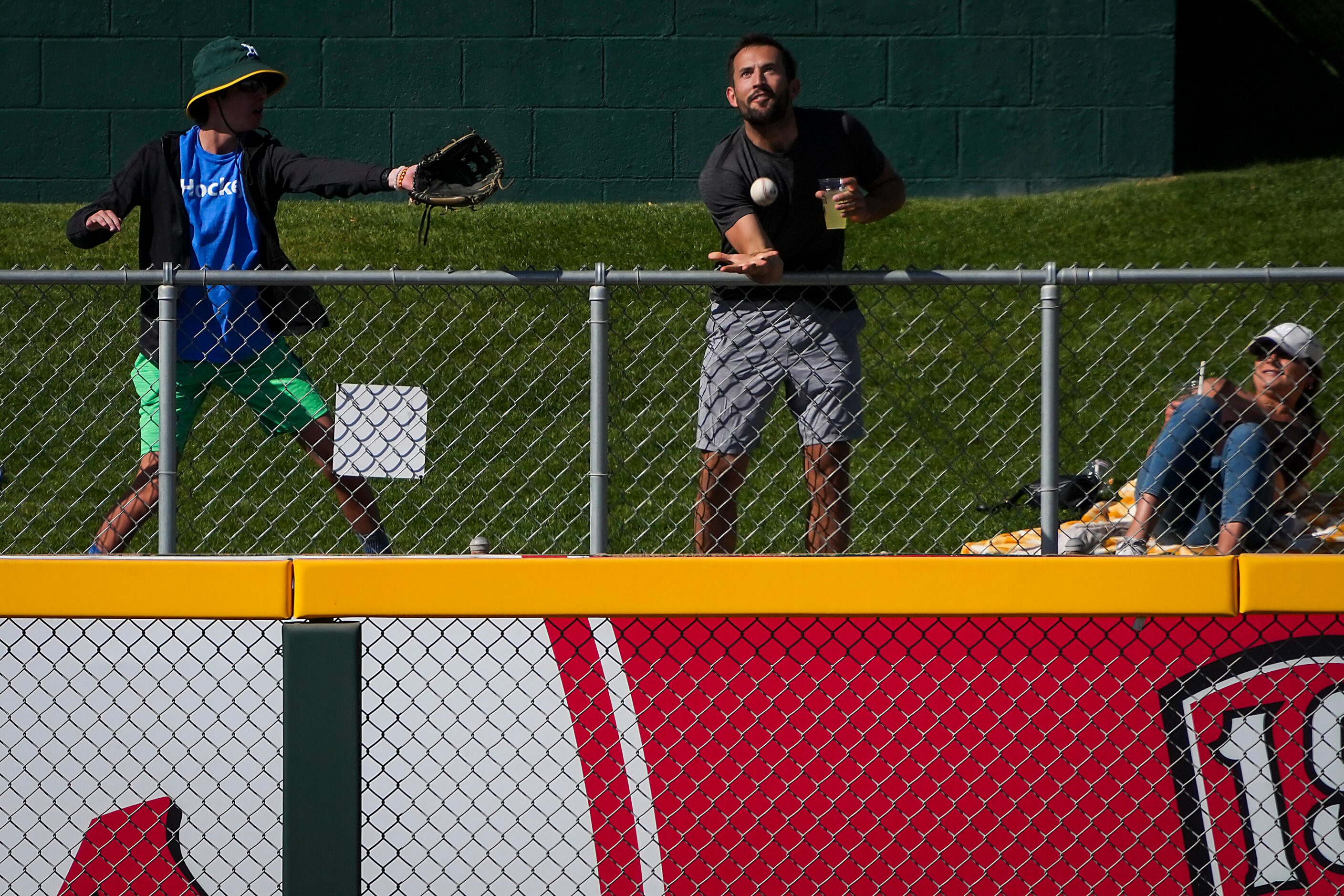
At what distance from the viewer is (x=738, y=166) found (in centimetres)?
406

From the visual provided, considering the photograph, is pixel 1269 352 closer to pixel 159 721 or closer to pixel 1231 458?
pixel 1231 458

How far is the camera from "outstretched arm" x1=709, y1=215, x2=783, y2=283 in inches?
137

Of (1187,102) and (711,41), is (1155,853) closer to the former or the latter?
(711,41)

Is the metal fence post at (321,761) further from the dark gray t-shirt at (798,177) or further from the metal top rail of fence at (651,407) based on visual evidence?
the dark gray t-shirt at (798,177)

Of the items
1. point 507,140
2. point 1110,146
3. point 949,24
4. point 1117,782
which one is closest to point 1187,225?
point 1110,146

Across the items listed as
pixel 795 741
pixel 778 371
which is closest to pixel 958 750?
pixel 795 741

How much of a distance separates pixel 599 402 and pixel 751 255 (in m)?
0.60

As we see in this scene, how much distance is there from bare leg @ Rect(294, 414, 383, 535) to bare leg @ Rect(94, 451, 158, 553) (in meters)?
0.44

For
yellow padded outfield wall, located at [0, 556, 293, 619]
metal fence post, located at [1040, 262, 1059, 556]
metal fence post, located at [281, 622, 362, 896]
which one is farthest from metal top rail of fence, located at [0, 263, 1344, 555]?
metal fence post, located at [281, 622, 362, 896]

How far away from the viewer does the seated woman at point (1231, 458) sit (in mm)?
3734

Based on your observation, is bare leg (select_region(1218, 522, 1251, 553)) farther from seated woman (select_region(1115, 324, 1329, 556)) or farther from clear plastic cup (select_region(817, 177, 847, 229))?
clear plastic cup (select_region(817, 177, 847, 229))

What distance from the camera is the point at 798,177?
4.10 metres

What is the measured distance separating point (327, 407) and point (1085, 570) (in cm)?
244

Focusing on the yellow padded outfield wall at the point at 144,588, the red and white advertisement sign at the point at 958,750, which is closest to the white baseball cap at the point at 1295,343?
the red and white advertisement sign at the point at 958,750
